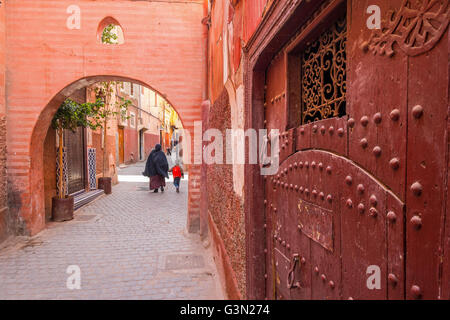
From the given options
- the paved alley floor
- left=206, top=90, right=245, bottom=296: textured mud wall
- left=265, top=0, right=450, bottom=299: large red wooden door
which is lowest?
the paved alley floor

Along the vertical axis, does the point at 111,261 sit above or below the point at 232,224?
below

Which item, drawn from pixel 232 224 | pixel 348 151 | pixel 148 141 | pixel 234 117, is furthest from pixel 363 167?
pixel 148 141

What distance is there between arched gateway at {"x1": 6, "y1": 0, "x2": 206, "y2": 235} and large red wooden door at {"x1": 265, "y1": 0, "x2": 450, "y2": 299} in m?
4.45

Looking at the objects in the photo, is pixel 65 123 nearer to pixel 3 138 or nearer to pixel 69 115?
pixel 69 115

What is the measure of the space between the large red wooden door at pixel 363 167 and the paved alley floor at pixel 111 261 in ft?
7.69

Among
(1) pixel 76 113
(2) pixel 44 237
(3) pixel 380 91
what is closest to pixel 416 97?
(3) pixel 380 91

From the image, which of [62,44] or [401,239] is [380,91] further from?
[62,44]

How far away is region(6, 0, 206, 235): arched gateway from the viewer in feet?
18.1

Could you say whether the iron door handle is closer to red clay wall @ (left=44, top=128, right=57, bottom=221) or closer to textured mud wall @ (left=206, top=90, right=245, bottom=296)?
textured mud wall @ (left=206, top=90, right=245, bottom=296)

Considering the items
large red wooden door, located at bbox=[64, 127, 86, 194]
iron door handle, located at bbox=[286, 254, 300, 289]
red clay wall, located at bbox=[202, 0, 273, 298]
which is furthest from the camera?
large red wooden door, located at bbox=[64, 127, 86, 194]

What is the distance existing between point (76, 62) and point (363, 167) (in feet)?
19.7

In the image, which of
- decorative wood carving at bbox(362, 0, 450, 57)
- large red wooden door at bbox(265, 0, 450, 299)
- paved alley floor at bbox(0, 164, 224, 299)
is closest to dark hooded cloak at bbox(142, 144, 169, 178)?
paved alley floor at bbox(0, 164, 224, 299)

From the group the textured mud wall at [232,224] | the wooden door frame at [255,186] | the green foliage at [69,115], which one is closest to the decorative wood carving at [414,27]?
the wooden door frame at [255,186]

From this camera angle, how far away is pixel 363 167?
100 centimetres
